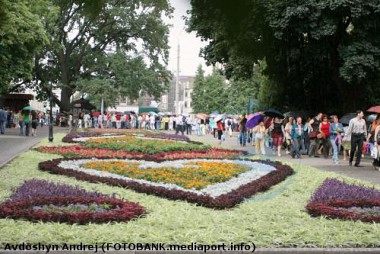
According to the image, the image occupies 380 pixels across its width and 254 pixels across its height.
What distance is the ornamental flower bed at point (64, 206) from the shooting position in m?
6.93

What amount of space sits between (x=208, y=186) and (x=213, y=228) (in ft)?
12.8

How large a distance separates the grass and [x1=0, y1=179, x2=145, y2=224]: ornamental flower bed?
204 millimetres

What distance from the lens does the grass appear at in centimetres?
604

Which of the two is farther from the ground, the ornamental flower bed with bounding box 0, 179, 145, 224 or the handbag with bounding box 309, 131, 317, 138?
the handbag with bounding box 309, 131, 317, 138

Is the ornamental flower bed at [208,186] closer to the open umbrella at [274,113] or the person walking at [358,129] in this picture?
the person walking at [358,129]

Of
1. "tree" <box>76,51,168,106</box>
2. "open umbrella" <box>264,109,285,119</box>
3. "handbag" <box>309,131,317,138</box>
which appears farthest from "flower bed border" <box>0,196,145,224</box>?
"open umbrella" <box>264,109,285,119</box>

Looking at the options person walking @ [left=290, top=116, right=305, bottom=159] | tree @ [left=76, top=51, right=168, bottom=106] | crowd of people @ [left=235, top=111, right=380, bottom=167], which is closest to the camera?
tree @ [left=76, top=51, right=168, bottom=106]

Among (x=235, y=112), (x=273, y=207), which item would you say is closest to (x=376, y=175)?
(x=273, y=207)

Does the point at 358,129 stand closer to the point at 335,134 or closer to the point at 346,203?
the point at 335,134

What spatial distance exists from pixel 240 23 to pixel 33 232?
5.07 metres

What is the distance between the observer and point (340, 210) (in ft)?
25.7

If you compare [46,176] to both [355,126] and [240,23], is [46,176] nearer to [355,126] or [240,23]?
[355,126]

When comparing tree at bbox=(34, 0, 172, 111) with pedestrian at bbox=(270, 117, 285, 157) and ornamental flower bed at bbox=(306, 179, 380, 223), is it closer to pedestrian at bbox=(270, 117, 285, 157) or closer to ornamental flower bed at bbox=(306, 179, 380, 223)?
ornamental flower bed at bbox=(306, 179, 380, 223)

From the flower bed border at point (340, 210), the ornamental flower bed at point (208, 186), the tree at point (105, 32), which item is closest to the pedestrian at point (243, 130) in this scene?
the ornamental flower bed at point (208, 186)
